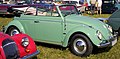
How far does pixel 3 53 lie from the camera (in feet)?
14.7

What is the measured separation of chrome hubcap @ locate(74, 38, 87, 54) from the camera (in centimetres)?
697

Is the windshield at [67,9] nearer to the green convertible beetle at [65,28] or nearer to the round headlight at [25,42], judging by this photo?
the green convertible beetle at [65,28]

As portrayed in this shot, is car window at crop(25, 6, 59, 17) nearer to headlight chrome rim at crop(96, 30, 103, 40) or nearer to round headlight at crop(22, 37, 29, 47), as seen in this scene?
headlight chrome rim at crop(96, 30, 103, 40)

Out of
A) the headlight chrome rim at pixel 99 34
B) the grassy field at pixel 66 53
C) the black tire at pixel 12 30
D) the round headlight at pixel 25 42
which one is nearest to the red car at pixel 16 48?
the round headlight at pixel 25 42

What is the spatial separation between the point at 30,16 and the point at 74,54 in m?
2.13

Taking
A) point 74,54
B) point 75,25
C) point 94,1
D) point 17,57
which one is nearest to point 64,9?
point 75,25

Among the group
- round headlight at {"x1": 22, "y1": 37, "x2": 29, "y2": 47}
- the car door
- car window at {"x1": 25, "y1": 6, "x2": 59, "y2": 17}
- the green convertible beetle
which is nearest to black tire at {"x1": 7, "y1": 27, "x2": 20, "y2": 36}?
the green convertible beetle

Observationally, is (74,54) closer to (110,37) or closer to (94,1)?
(110,37)

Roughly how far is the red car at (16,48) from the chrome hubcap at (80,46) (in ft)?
5.28

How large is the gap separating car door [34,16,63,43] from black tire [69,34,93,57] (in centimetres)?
51

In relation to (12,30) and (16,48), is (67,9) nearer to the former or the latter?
(12,30)

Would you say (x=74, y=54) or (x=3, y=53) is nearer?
(x=3, y=53)

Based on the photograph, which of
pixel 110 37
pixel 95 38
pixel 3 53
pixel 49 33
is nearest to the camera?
pixel 3 53

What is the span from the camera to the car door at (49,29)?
749cm
